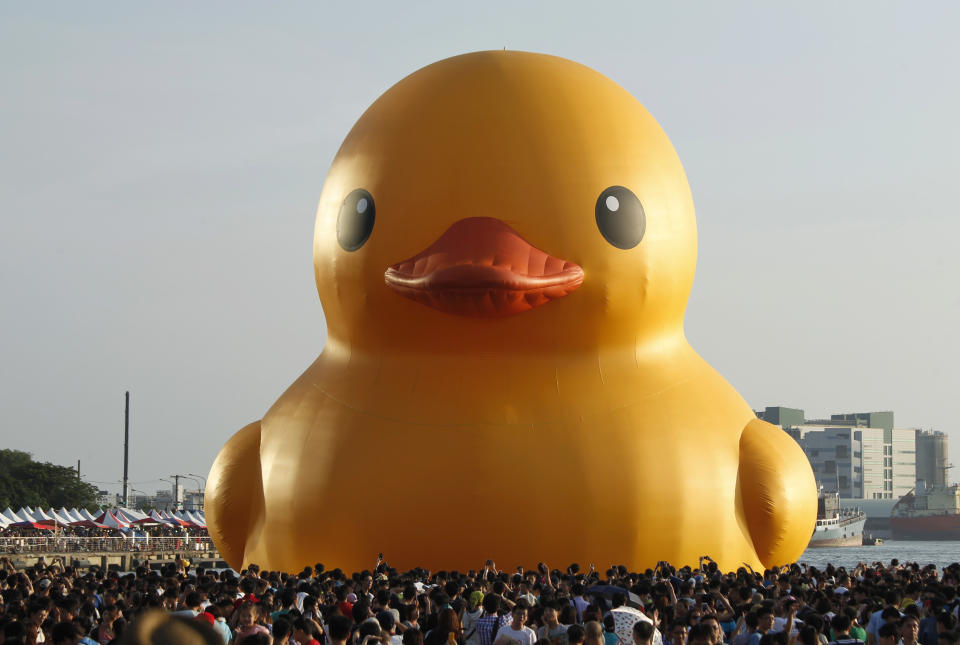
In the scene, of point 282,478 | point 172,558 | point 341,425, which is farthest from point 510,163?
point 172,558

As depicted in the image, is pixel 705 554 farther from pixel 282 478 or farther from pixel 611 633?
pixel 611 633

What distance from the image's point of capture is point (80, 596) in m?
9.33

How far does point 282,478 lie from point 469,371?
7.57 ft

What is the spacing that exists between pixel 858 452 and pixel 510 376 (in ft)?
343

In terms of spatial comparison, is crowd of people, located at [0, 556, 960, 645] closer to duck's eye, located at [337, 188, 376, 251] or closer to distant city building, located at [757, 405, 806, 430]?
duck's eye, located at [337, 188, 376, 251]

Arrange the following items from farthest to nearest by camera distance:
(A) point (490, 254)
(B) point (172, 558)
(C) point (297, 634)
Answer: (B) point (172, 558)
(A) point (490, 254)
(C) point (297, 634)

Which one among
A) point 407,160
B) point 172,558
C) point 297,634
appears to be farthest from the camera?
→ point 172,558

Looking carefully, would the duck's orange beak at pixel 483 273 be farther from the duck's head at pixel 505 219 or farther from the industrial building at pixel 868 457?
the industrial building at pixel 868 457

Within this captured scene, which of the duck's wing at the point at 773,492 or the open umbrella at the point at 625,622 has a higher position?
the duck's wing at the point at 773,492

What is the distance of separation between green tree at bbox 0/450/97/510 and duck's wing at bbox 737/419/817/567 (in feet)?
184

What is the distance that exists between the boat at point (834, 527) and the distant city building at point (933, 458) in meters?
27.9

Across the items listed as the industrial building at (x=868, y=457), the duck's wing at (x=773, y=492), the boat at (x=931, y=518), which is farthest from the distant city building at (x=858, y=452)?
the duck's wing at (x=773, y=492)

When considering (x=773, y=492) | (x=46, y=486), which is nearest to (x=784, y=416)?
(x=46, y=486)

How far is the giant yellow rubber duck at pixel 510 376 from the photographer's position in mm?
11859
